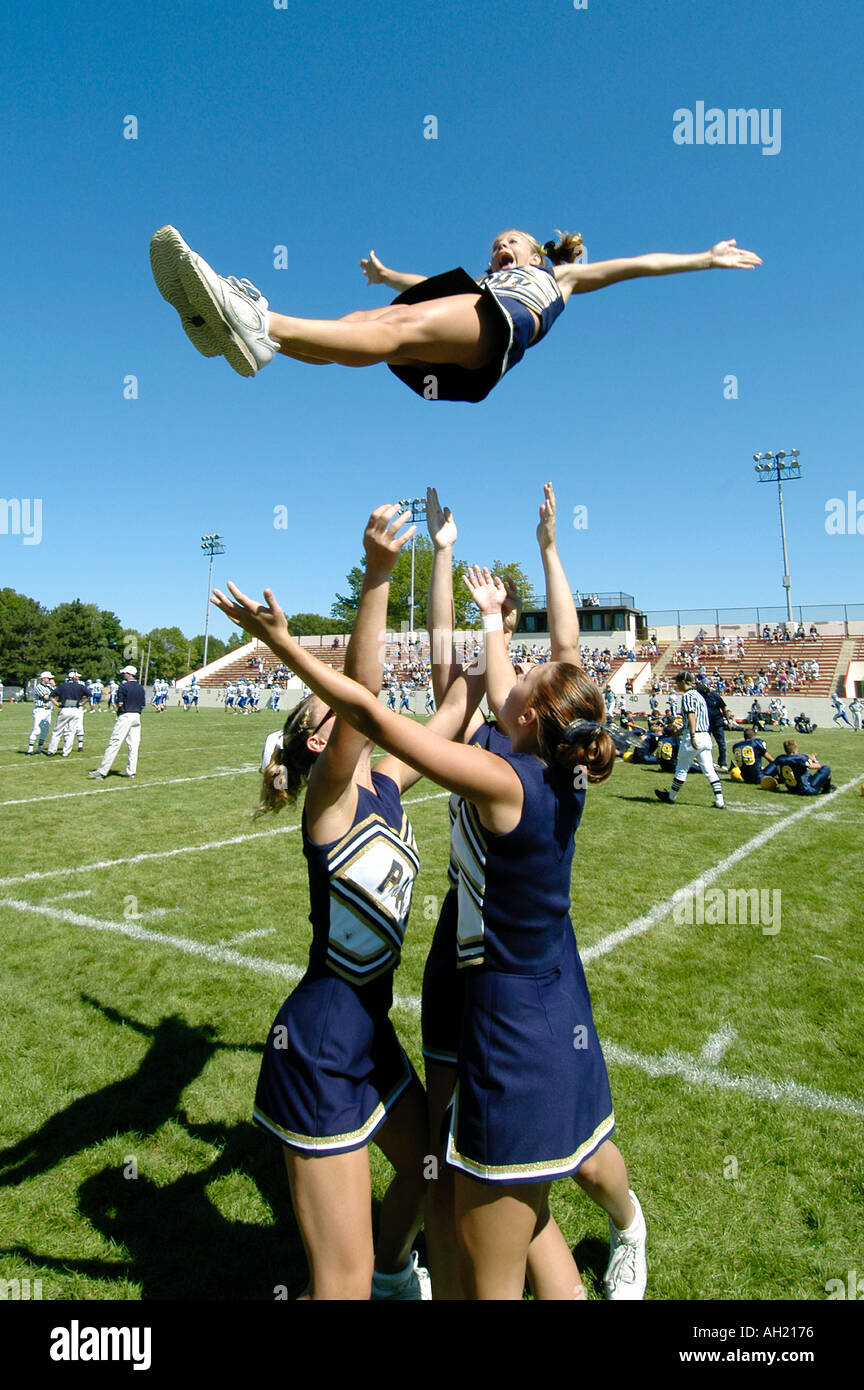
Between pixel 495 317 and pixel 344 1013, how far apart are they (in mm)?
2369

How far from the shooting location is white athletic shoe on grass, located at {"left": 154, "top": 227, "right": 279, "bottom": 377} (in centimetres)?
228

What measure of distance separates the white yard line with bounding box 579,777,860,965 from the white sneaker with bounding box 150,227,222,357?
5105 millimetres

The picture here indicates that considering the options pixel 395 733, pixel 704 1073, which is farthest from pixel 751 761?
pixel 395 733

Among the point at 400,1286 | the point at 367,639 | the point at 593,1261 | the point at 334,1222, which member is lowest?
the point at 593,1261

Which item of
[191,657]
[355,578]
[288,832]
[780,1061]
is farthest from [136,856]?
[191,657]

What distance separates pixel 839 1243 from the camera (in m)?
2.98

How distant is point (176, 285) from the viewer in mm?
2359

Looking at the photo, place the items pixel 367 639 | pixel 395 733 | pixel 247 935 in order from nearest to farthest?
pixel 395 733 < pixel 367 639 < pixel 247 935

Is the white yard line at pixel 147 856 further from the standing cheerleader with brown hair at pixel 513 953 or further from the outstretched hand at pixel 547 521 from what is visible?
the standing cheerleader with brown hair at pixel 513 953

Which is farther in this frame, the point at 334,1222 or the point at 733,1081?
the point at 733,1081

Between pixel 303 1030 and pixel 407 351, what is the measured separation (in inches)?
86.5

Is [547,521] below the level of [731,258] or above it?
below

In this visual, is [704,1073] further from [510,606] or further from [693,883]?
[693,883]
